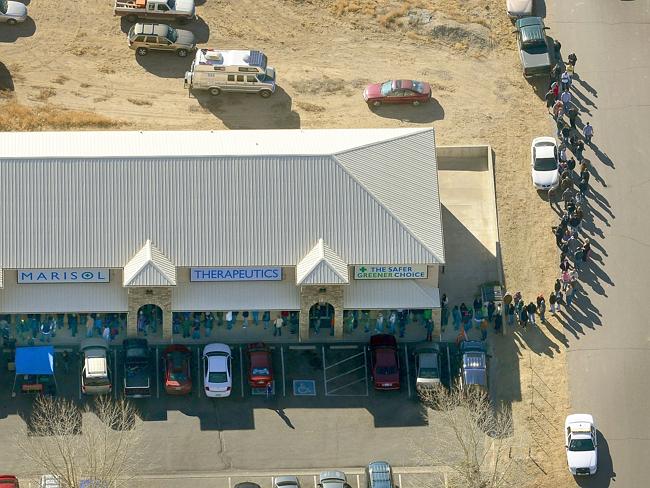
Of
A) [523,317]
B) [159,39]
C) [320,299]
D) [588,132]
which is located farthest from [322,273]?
[159,39]

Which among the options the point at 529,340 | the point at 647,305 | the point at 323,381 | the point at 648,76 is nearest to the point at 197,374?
the point at 323,381

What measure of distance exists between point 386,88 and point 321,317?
63.6 feet

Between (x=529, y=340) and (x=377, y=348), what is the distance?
9.13m

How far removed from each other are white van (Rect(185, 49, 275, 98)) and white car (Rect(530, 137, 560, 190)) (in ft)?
57.8

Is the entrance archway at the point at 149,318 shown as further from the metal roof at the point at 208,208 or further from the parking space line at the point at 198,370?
the metal roof at the point at 208,208

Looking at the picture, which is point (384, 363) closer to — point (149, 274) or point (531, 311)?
point (531, 311)

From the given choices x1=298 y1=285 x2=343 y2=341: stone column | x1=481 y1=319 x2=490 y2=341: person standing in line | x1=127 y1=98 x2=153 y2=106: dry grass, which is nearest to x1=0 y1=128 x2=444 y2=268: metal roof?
x1=298 y1=285 x2=343 y2=341: stone column

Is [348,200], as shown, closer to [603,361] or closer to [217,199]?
[217,199]

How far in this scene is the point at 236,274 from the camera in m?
111

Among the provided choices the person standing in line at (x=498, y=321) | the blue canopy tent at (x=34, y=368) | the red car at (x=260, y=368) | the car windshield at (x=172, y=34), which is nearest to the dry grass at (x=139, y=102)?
the car windshield at (x=172, y=34)

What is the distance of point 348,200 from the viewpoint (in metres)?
111

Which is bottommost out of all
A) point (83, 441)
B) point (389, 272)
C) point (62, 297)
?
point (83, 441)

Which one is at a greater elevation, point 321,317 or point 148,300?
point 148,300

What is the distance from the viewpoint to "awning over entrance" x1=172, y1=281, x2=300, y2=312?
110 meters
